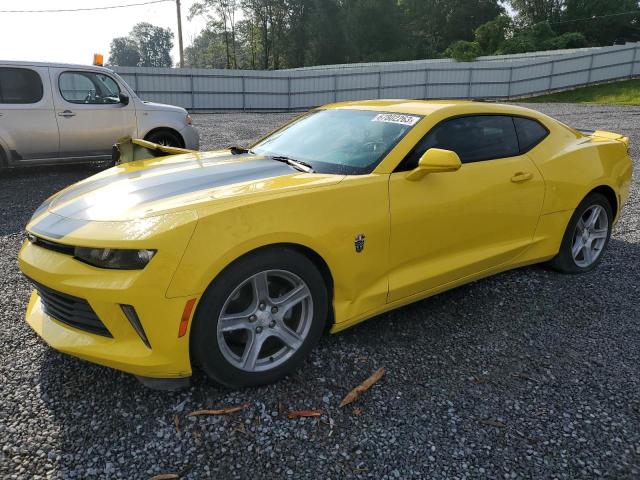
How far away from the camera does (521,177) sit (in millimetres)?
3465

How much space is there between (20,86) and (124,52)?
424 feet

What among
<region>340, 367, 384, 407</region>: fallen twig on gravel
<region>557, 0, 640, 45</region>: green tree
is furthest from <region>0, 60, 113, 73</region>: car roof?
<region>557, 0, 640, 45</region>: green tree

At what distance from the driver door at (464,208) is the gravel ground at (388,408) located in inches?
15.7

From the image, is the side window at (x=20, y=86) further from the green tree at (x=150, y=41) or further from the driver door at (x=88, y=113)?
the green tree at (x=150, y=41)

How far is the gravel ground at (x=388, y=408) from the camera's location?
207cm

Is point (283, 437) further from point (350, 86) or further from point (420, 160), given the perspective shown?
point (350, 86)

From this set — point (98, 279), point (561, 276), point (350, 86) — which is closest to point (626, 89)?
point (350, 86)

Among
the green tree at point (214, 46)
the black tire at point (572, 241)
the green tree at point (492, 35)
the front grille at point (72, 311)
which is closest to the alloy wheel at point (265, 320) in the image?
the front grille at point (72, 311)

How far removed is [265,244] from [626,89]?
2768cm

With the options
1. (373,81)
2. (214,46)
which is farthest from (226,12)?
(373,81)

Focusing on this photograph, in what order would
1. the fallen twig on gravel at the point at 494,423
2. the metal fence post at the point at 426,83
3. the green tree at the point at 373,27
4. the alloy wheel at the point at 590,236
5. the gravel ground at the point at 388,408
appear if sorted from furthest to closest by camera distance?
the green tree at the point at 373,27 → the metal fence post at the point at 426,83 → the alloy wheel at the point at 590,236 → the fallen twig on gravel at the point at 494,423 → the gravel ground at the point at 388,408

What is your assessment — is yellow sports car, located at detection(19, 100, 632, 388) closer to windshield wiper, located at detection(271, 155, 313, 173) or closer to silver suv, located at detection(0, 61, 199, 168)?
windshield wiper, located at detection(271, 155, 313, 173)

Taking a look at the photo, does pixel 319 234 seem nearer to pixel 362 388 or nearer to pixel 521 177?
pixel 362 388

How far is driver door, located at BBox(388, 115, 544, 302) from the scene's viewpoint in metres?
2.88
